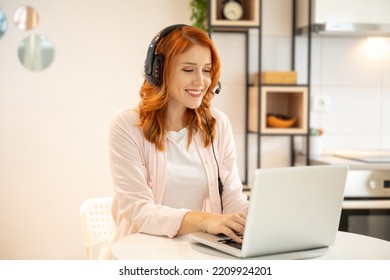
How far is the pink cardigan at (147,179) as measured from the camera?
1516mm

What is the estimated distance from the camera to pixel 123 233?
5.47 ft

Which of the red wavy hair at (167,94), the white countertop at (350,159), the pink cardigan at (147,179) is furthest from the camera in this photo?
the white countertop at (350,159)

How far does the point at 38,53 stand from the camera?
294 centimetres

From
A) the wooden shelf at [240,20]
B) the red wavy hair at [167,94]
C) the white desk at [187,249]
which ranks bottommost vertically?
the white desk at [187,249]

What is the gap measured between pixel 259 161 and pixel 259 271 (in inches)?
62.1

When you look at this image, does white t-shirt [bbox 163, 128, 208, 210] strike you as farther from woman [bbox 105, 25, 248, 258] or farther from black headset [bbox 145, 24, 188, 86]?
black headset [bbox 145, 24, 188, 86]

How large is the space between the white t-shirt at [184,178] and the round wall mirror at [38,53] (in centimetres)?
146

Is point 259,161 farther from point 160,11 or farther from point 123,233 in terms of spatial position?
point 123,233

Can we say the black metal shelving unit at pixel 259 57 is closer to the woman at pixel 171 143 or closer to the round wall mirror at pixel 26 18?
the round wall mirror at pixel 26 18

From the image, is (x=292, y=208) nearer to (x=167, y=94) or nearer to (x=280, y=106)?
(x=167, y=94)

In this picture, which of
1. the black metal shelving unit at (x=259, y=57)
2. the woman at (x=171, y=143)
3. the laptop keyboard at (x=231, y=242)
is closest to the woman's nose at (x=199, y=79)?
the woman at (x=171, y=143)

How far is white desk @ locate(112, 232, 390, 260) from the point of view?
1.27 meters

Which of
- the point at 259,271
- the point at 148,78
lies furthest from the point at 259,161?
the point at 259,271

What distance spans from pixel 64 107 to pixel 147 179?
1.44 m
